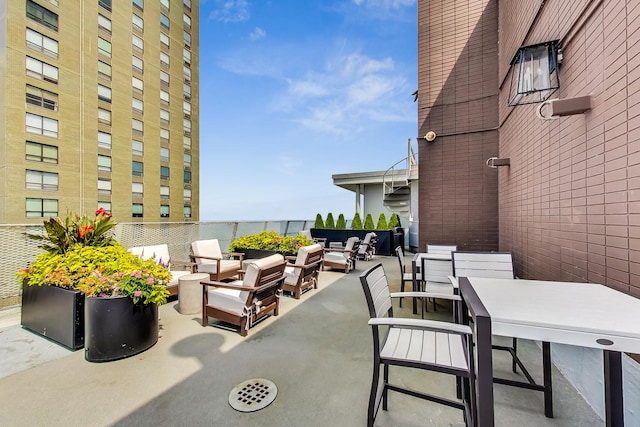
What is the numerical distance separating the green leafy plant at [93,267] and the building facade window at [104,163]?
68.8 ft

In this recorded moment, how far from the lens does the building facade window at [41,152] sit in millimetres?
16797

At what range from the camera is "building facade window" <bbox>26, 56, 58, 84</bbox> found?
1672cm

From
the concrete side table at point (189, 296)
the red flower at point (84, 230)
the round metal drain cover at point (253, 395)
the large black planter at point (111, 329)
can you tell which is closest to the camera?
the round metal drain cover at point (253, 395)

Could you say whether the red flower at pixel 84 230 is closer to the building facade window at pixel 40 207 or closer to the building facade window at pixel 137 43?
the building facade window at pixel 40 207

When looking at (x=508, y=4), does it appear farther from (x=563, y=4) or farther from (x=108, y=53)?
(x=108, y=53)

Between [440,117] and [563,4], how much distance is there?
388 cm

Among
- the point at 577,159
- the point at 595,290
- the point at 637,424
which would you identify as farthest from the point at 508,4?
the point at 637,424

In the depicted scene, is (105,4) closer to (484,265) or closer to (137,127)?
(137,127)

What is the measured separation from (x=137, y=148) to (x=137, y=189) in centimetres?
333

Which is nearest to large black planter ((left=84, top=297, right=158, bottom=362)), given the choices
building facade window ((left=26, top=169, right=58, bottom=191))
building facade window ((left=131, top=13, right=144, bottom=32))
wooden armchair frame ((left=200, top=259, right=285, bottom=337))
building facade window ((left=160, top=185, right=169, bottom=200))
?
wooden armchair frame ((left=200, top=259, right=285, bottom=337))

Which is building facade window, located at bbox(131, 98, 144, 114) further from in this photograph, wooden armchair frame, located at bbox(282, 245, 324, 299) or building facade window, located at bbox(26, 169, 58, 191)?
wooden armchair frame, located at bbox(282, 245, 324, 299)

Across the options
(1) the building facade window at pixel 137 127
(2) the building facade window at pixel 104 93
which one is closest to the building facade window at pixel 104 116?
(2) the building facade window at pixel 104 93

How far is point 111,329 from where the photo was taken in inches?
107

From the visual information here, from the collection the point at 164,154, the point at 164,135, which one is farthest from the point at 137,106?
the point at 164,154
